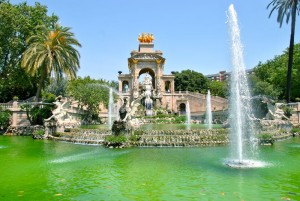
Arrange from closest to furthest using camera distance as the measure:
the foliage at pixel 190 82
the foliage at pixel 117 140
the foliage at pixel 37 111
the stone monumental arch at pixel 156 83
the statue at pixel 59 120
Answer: the foliage at pixel 117 140
the statue at pixel 59 120
the foliage at pixel 37 111
the stone monumental arch at pixel 156 83
the foliage at pixel 190 82

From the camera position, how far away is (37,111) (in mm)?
28609

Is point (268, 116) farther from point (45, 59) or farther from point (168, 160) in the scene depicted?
point (45, 59)

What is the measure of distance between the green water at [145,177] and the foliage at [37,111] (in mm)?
14582

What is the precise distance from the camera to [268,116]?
2508 centimetres

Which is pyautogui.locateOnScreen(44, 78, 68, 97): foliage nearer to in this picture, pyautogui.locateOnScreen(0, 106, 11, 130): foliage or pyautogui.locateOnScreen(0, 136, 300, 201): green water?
pyautogui.locateOnScreen(0, 106, 11, 130): foliage

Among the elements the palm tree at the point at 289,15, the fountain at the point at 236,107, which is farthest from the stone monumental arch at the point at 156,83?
the fountain at the point at 236,107

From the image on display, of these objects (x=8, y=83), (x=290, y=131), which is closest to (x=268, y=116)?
(x=290, y=131)

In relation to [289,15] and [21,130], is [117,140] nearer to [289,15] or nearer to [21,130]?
[21,130]

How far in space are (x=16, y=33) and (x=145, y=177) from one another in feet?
93.5

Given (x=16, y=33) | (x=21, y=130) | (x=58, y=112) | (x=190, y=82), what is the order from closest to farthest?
(x=58, y=112) < (x=21, y=130) < (x=16, y=33) < (x=190, y=82)

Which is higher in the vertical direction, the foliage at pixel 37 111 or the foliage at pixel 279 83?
the foliage at pixel 279 83

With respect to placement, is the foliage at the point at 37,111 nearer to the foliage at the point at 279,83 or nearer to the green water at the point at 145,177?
the green water at the point at 145,177

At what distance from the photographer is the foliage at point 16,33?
30.3 metres

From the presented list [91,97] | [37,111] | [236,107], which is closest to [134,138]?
[236,107]
